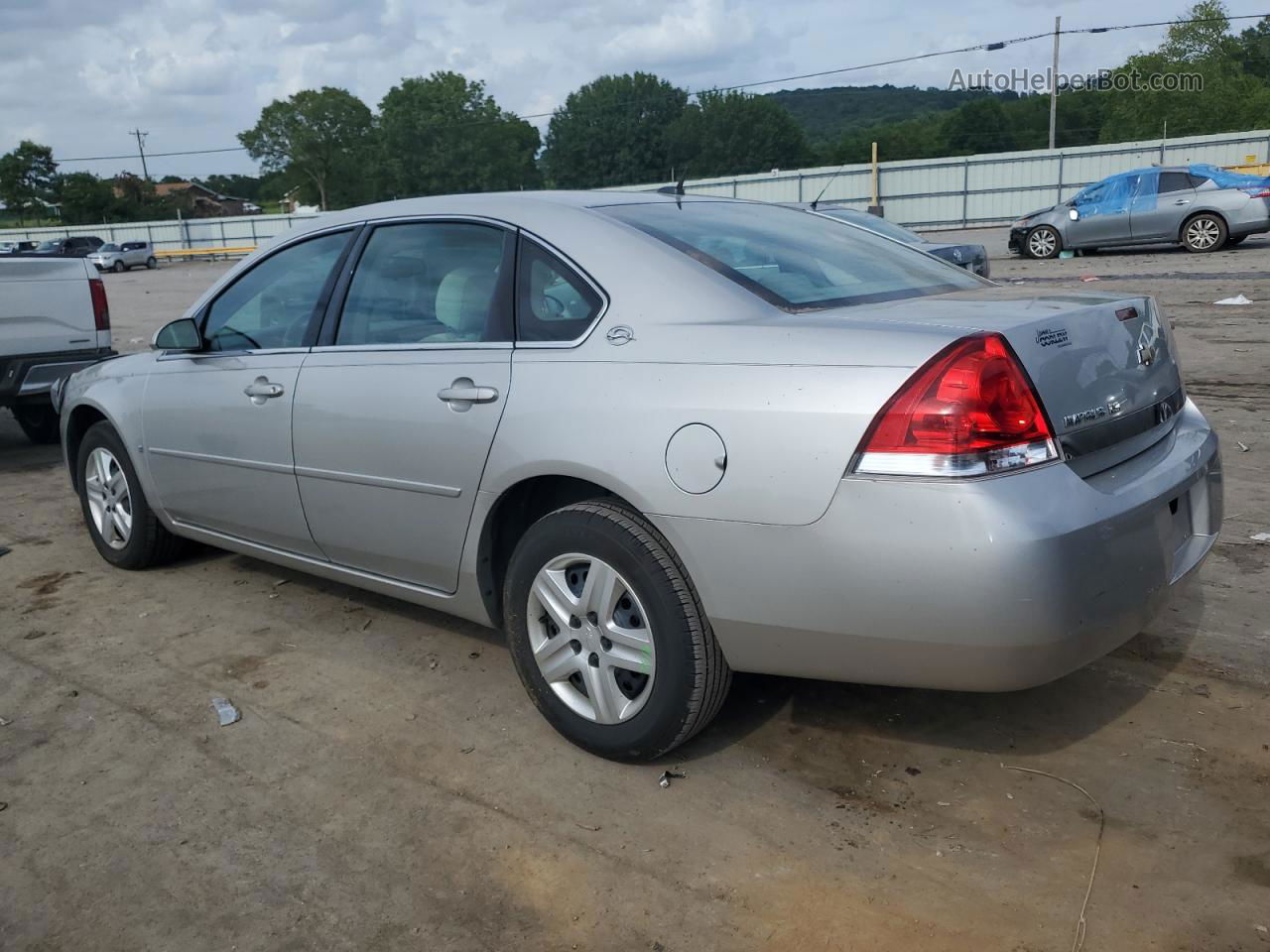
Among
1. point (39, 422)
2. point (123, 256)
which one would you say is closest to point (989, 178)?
point (39, 422)

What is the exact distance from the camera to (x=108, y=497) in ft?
16.6

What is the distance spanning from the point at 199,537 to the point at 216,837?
6.70ft

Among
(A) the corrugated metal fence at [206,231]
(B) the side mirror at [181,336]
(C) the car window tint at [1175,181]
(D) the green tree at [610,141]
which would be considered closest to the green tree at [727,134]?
(D) the green tree at [610,141]

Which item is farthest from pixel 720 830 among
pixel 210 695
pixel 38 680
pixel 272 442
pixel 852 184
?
pixel 852 184

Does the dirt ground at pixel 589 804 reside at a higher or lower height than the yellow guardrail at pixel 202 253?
lower

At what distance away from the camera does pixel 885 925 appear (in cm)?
232

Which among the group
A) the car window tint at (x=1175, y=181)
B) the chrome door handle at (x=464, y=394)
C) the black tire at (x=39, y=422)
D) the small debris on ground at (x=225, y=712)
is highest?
the car window tint at (x=1175, y=181)

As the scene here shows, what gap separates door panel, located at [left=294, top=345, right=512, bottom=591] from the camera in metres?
3.23

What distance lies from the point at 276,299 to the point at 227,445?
0.59 metres

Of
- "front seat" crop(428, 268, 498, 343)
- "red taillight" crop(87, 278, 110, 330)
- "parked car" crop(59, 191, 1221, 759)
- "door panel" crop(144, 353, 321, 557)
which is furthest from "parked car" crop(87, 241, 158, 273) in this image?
"front seat" crop(428, 268, 498, 343)

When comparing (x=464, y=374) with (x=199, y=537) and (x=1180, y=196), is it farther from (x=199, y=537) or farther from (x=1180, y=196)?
(x=1180, y=196)

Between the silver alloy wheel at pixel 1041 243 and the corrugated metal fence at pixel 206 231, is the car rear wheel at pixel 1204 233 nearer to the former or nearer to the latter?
the silver alloy wheel at pixel 1041 243

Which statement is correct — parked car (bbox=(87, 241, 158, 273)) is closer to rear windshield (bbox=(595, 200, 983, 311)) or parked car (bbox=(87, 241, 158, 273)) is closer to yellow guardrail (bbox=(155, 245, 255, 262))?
yellow guardrail (bbox=(155, 245, 255, 262))

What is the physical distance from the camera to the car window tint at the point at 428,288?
338 centimetres
